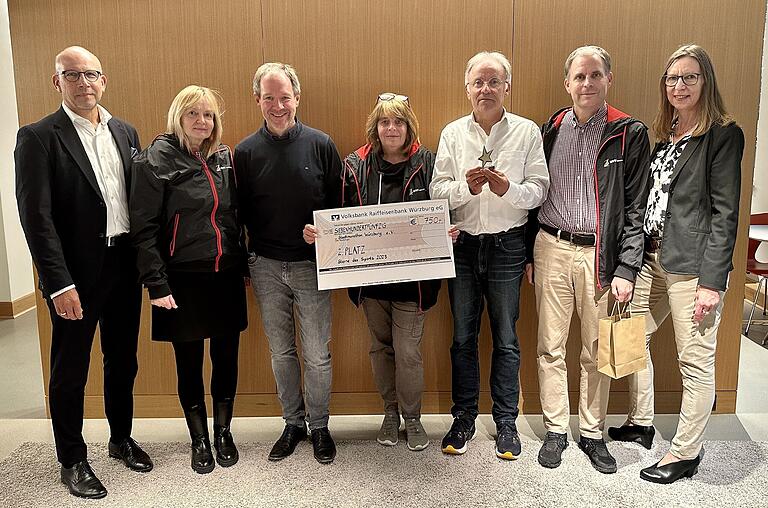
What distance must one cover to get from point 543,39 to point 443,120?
633 millimetres

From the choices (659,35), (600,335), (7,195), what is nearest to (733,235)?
(600,335)

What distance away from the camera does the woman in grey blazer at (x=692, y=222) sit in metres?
2.45

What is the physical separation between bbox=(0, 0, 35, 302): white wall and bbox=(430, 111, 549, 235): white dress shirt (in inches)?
171

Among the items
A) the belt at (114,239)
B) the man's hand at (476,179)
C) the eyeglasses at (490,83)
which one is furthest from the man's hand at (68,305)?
the eyeglasses at (490,83)

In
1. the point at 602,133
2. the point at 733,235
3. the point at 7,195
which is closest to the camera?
the point at 733,235

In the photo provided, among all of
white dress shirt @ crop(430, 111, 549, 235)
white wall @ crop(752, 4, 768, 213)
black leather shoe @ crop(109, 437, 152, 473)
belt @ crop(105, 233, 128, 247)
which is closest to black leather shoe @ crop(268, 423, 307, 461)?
black leather shoe @ crop(109, 437, 152, 473)

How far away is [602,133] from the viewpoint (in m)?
2.64

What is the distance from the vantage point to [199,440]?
2814mm

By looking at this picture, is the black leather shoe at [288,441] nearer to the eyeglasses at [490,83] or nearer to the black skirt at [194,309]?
the black skirt at [194,309]

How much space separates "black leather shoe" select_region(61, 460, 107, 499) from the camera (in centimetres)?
259

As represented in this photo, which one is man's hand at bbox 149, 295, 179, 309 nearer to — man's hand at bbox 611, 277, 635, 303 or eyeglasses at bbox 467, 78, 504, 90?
eyeglasses at bbox 467, 78, 504, 90

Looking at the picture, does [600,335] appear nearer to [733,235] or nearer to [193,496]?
[733,235]

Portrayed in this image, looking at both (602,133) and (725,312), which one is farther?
(725,312)

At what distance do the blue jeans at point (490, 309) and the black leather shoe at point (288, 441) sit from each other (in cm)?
76
